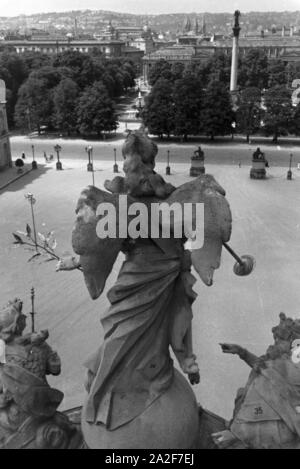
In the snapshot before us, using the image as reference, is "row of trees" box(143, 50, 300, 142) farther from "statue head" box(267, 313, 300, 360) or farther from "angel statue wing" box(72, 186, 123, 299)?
"angel statue wing" box(72, 186, 123, 299)

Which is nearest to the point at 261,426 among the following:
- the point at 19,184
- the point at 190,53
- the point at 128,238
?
the point at 128,238

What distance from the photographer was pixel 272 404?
247 inches

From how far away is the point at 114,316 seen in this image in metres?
6.05

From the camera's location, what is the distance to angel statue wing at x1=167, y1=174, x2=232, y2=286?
546 centimetres

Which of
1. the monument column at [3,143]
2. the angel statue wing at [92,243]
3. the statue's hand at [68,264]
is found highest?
the angel statue wing at [92,243]

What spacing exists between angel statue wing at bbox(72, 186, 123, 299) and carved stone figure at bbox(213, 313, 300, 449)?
2364 mm

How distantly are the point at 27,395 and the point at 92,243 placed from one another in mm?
2096

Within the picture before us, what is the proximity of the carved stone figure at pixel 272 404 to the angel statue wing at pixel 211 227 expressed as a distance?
1838 mm

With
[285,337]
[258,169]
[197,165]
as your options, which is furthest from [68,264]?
[197,165]

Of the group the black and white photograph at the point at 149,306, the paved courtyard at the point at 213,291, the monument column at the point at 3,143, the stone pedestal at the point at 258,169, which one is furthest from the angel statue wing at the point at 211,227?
the monument column at the point at 3,143

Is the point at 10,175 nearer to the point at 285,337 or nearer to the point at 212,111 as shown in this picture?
the point at 212,111

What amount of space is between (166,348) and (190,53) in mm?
107129

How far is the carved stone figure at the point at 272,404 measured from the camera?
243 inches

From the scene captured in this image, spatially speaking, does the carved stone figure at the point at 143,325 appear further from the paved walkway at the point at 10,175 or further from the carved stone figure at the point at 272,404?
the paved walkway at the point at 10,175
